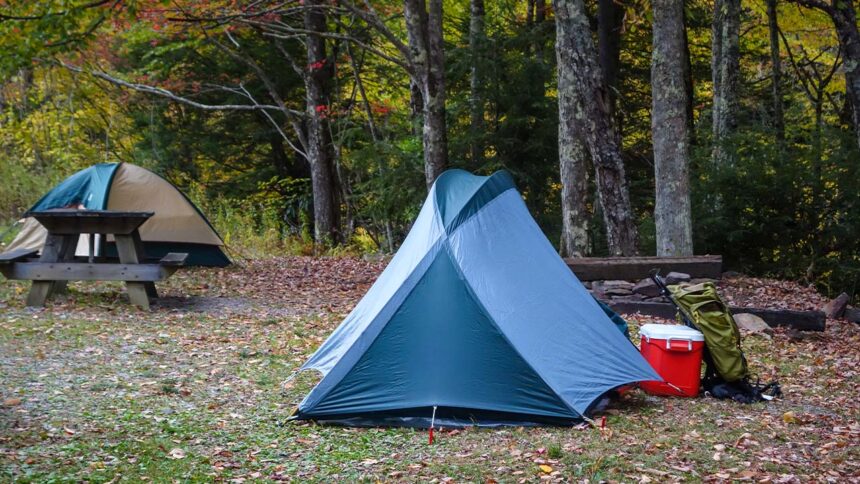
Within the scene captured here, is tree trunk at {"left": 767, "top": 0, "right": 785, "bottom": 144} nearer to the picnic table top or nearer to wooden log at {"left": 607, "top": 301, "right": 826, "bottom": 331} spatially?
wooden log at {"left": 607, "top": 301, "right": 826, "bottom": 331}

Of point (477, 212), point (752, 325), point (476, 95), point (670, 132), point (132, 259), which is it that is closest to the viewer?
point (477, 212)

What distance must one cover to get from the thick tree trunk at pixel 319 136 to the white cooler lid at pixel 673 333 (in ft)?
37.6

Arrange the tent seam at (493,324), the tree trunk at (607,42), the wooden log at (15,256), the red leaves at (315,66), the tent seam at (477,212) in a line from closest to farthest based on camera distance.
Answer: the tent seam at (493,324) < the tent seam at (477,212) < the wooden log at (15,256) < the tree trunk at (607,42) < the red leaves at (315,66)

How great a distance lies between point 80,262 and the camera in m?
9.70

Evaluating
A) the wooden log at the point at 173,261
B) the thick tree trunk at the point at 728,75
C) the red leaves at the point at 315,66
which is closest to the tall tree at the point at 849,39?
the thick tree trunk at the point at 728,75

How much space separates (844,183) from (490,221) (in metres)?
8.71

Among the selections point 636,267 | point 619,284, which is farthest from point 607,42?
point 619,284

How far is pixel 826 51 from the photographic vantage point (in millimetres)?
19984

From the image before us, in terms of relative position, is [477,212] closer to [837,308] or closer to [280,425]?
[280,425]

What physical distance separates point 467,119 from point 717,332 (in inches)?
354

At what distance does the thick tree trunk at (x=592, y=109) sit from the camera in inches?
430

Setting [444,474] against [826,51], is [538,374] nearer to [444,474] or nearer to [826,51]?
[444,474]

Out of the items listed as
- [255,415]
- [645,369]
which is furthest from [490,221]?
[255,415]

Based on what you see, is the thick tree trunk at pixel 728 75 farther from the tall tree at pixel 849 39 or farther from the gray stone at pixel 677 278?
the gray stone at pixel 677 278
